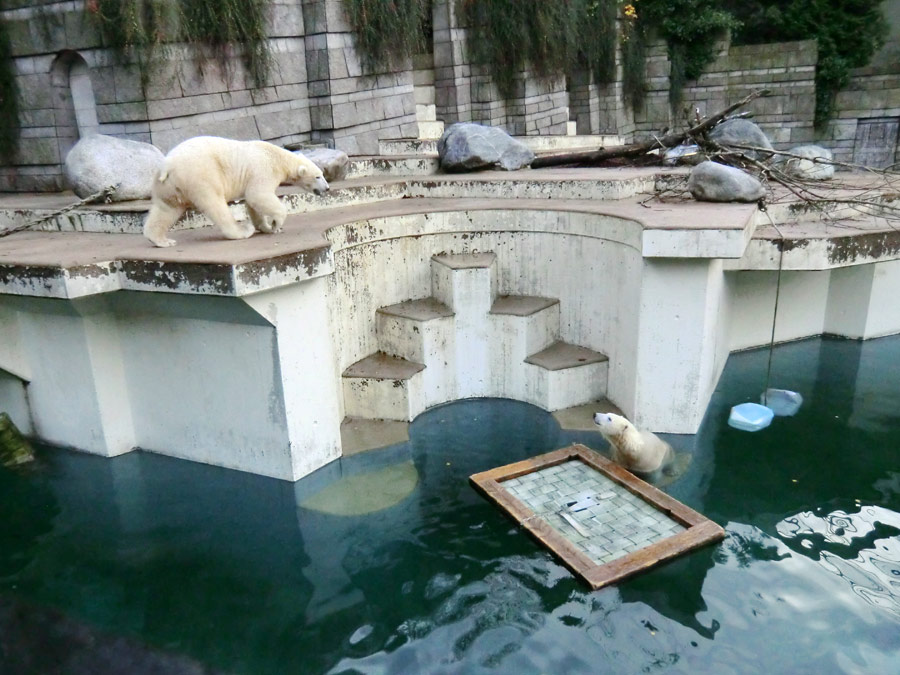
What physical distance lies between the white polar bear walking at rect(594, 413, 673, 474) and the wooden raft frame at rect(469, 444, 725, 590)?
0.09 metres

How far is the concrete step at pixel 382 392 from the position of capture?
18.0 feet

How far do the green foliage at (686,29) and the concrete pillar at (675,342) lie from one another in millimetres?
12539

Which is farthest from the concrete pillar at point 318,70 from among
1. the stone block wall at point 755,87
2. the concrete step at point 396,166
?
the stone block wall at point 755,87

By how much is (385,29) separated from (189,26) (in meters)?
2.68

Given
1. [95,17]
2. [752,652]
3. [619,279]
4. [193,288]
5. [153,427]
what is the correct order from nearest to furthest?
[752,652] → [193,288] → [153,427] → [619,279] → [95,17]

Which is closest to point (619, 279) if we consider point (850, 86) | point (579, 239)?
point (579, 239)

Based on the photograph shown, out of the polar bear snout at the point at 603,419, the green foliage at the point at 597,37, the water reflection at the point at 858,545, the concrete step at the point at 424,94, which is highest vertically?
the green foliage at the point at 597,37

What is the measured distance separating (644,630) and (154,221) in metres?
3.69

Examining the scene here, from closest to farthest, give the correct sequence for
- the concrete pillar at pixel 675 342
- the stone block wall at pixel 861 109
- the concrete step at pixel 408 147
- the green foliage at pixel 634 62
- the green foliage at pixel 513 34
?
1. the concrete pillar at pixel 675 342
2. the concrete step at pixel 408 147
3. the green foliage at pixel 513 34
4. the green foliage at pixel 634 62
5. the stone block wall at pixel 861 109

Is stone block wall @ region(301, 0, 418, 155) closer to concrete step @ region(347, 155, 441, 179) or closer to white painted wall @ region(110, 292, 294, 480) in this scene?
concrete step @ region(347, 155, 441, 179)

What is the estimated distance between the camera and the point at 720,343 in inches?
237

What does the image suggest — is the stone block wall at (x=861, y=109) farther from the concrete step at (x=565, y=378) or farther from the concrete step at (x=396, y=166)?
the concrete step at (x=565, y=378)

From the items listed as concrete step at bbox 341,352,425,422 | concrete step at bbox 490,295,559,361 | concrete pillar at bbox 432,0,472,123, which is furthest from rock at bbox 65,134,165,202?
concrete pillar at bbox 432,0,472,123

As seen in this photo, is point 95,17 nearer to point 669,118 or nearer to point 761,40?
point 669,118
